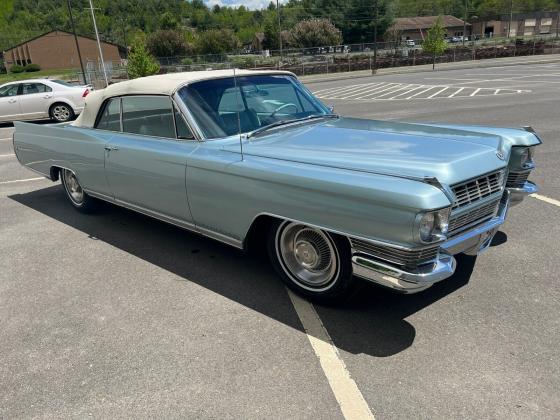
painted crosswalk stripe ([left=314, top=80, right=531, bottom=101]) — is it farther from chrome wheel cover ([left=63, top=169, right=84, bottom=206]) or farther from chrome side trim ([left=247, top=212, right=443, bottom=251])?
chrome side trim ([left=247, top=212, right=443, bottom=251])

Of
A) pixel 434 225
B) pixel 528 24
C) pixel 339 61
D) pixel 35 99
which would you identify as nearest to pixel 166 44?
pixel 339 61

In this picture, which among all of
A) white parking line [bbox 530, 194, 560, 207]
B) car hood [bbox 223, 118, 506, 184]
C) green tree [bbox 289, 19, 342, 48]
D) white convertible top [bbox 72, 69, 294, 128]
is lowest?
white parking line [bbox 530, 194, 560, 207]

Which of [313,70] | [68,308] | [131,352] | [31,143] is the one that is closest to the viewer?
[131,352]

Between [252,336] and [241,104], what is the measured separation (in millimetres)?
1987

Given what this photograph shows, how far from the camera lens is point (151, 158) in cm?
410

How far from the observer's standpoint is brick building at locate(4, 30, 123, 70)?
84812mm

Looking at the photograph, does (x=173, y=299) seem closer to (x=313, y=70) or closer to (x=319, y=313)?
(x=319, y=313)

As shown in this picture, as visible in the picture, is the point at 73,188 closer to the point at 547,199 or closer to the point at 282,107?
the point at 282,107

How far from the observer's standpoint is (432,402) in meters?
2.45

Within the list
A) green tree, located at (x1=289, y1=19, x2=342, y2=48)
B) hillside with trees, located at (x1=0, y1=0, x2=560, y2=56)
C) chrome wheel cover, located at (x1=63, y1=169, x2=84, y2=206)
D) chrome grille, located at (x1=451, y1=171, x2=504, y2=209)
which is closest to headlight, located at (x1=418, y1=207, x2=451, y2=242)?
chrome grille, located at (x1=451, y1=171, x2=504, y2=209)

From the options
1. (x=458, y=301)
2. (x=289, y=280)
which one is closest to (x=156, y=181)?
(x=289, y=280)

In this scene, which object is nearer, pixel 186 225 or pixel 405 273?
pixel 405 273

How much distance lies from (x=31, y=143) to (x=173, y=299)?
359 cm

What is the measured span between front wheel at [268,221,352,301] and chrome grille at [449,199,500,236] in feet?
2.17
